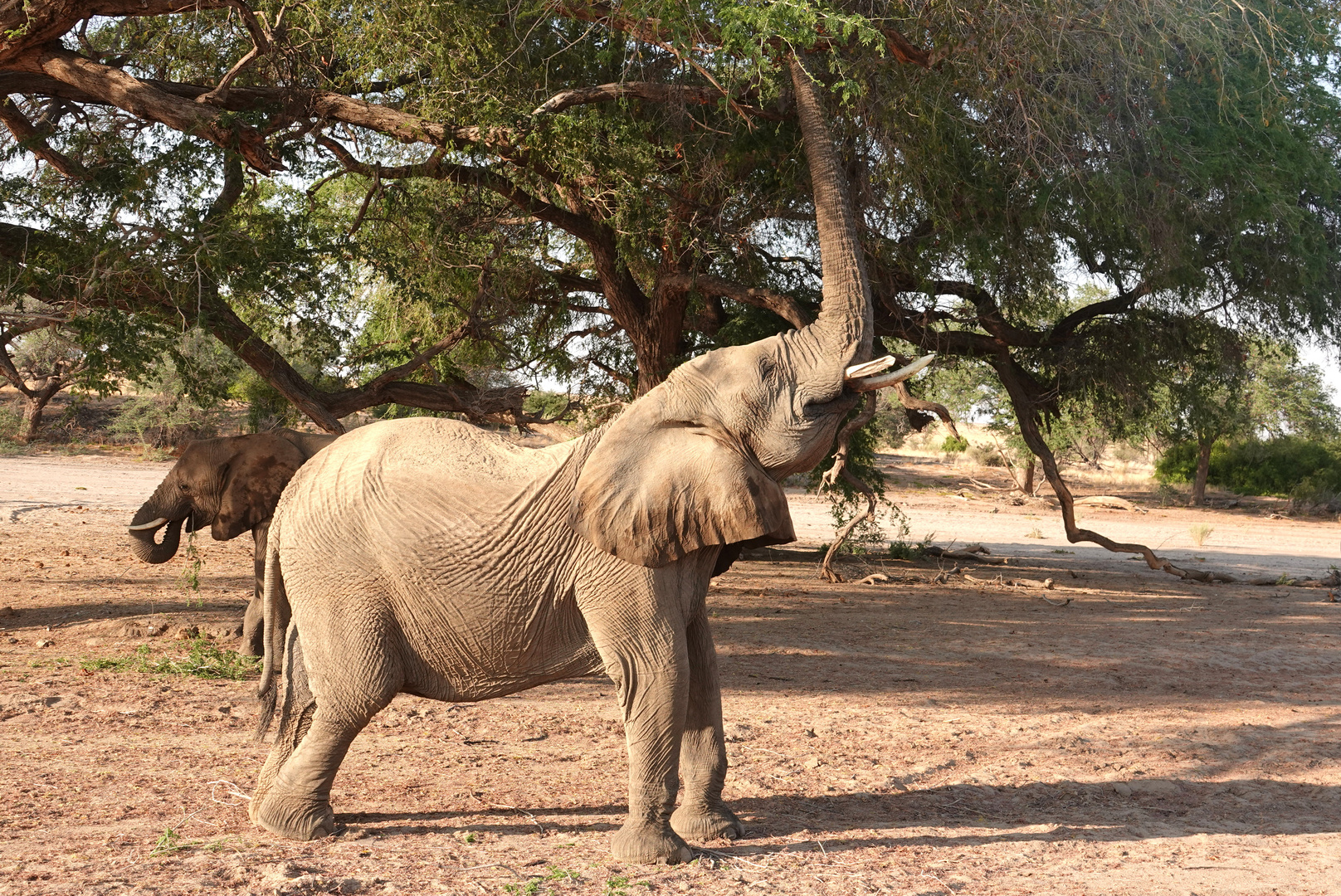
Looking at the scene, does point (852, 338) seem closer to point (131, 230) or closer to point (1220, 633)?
point (131, 230)

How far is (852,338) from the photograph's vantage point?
4656 mm

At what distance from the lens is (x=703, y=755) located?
16.5ft

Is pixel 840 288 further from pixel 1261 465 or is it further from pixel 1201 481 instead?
pixel 1261 465

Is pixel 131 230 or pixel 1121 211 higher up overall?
pixel 1121 211

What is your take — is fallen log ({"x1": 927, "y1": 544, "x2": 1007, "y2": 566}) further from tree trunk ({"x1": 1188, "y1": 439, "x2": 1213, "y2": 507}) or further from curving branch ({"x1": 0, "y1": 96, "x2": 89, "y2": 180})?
tree trunk ({"x1": 1188, "y1": 439, "x2": 1213, "y2": 507})

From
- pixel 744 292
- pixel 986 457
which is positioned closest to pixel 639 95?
pixel 744 292

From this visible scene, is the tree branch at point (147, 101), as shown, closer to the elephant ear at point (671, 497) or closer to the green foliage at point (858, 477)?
the elephant ear at point (671, 497)

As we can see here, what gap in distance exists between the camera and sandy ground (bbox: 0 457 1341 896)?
4598 millimetres

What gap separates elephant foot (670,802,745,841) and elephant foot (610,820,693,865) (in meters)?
0.30

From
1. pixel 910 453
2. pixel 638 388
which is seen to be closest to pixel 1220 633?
pixel 638 388

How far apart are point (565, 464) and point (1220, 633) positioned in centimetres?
973

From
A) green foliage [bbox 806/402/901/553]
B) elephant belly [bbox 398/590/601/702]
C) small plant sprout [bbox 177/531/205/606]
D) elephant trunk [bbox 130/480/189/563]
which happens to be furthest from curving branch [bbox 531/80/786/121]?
green foliage [bbox 806/402/901/553]

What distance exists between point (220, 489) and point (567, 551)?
5760 millimetres

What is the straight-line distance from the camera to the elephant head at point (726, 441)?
14.6 feet
